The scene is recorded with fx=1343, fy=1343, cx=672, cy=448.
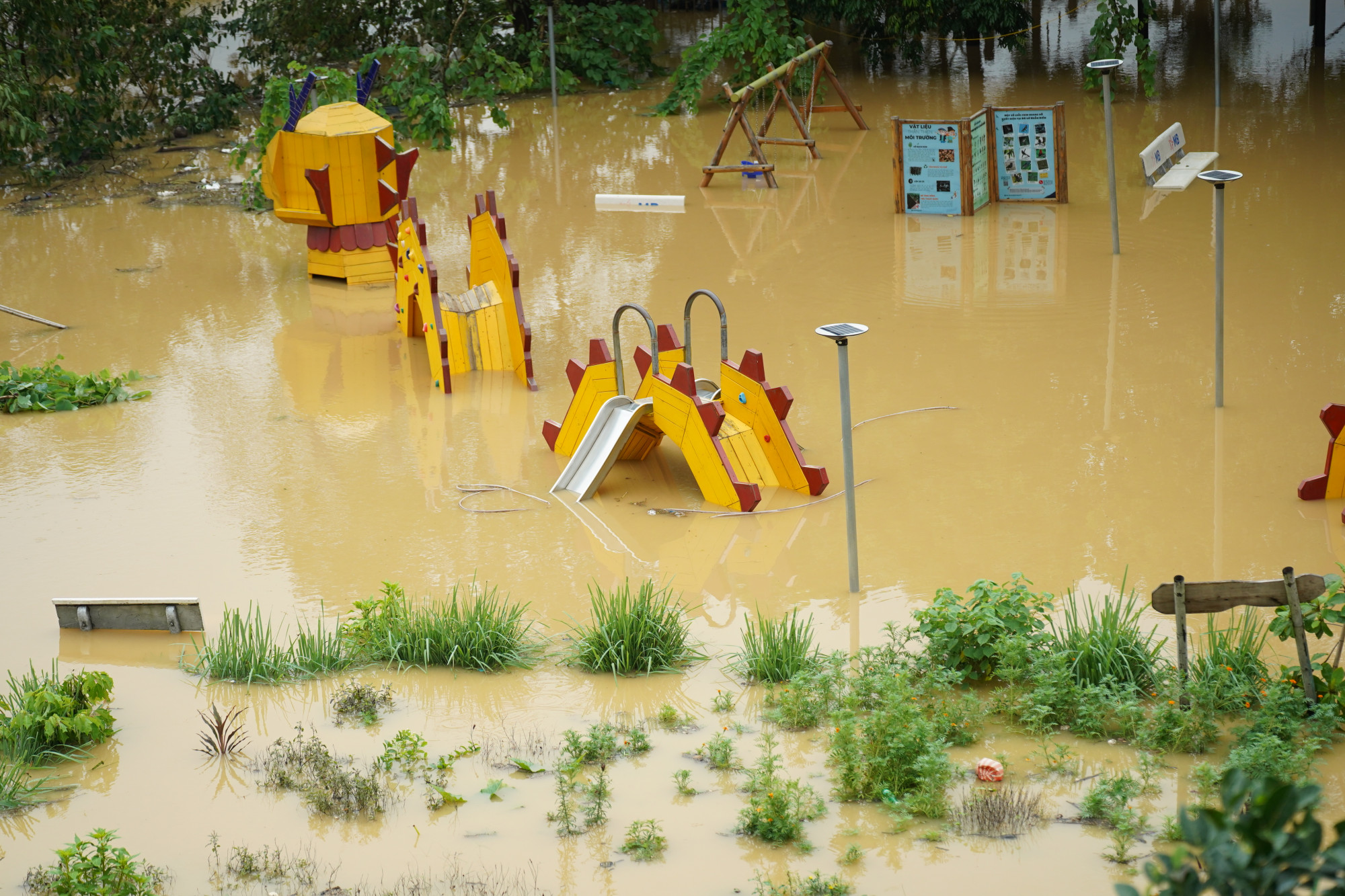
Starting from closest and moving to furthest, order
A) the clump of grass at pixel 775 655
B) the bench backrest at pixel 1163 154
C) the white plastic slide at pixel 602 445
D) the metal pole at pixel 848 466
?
the clump of grass at pixel 775 655 < the metal pole at pixel 848 466 < the white plastic slide at pixel 602 445 < the bench backrest at pixel 1163 154

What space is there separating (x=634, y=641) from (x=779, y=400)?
7.73ft

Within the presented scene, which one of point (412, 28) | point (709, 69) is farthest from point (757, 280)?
point (412, 28)

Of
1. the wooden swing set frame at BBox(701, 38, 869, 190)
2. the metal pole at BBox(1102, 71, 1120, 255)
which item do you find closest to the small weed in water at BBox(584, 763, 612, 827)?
the metal pole at BBox(1102, 71, 1120, 255)

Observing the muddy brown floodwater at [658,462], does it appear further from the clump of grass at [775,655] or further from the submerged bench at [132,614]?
the clump of grass at [775,655]

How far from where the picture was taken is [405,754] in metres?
5.57

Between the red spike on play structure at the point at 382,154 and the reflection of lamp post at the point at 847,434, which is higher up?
the red spike on play structure at the point at 382,154

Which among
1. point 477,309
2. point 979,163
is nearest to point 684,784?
point 477,309

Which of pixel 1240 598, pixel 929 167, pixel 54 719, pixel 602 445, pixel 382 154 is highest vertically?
pixel 382 154

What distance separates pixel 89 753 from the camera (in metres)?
5.76

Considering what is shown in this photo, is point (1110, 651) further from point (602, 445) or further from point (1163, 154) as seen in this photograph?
point (1163, 154)

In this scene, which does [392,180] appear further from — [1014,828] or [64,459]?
[1014,828]

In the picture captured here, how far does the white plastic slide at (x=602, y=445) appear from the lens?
A: 8.34 meters

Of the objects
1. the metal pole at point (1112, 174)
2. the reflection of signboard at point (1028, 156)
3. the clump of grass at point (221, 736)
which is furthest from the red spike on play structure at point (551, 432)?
the reflection of signboard at point (1028, 156)

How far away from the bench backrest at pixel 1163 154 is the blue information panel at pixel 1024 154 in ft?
3.19
